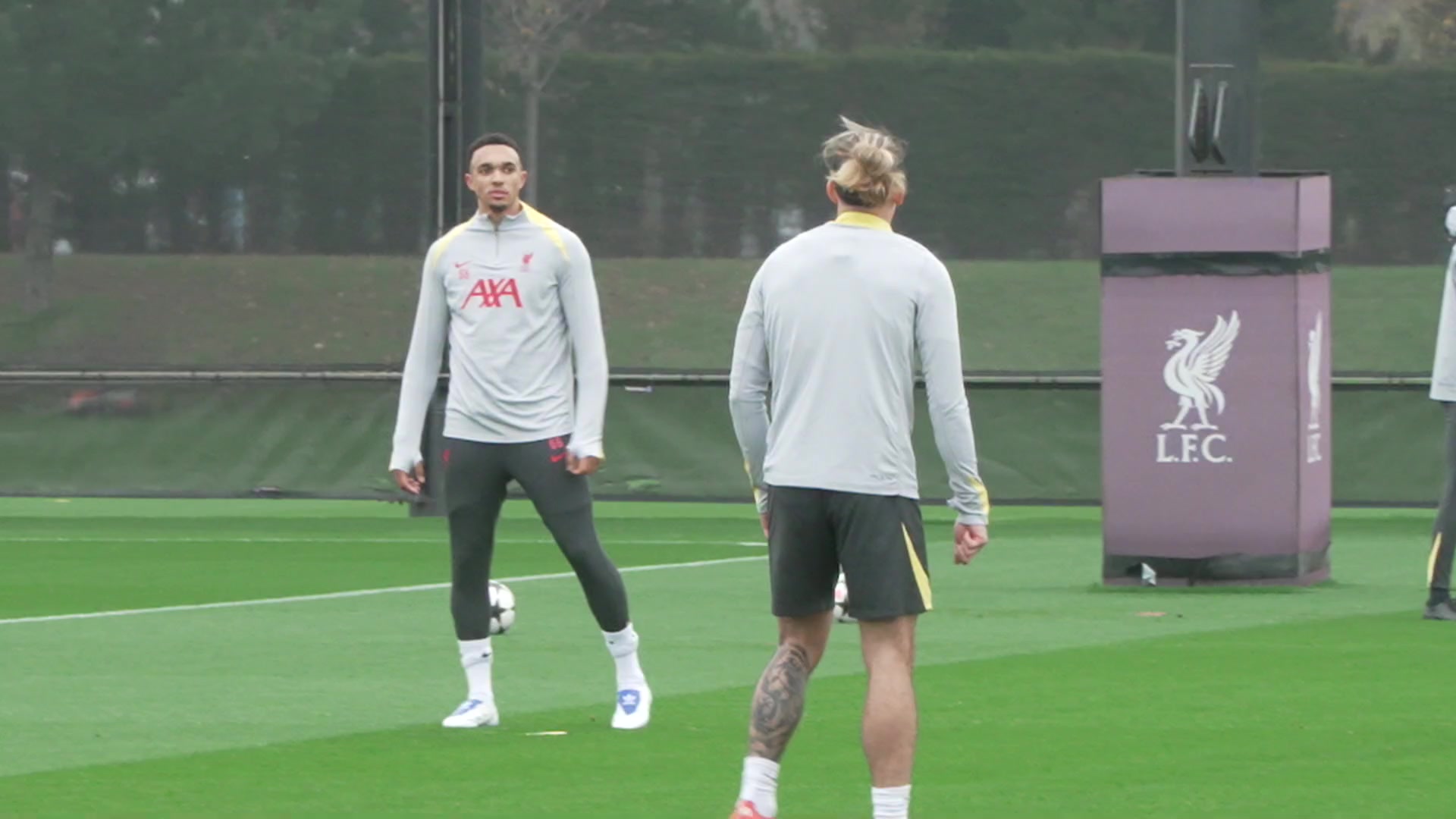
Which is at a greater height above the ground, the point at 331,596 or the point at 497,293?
the point at 497,293

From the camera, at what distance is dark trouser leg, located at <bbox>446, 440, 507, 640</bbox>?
897 centimetres

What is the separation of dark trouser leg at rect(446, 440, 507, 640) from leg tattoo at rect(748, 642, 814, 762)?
83.3 inches

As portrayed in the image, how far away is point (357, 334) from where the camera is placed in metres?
19.9

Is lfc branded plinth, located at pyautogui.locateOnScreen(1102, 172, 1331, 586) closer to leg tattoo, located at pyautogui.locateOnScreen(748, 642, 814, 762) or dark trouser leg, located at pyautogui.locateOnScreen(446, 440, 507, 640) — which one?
dark trouser leg, located at pyautogui.locateOnScreen(446, 440, 507, 640)

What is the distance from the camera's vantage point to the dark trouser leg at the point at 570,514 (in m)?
8.95

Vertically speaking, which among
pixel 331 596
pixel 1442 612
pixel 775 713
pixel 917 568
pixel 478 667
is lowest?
pixel 331 596

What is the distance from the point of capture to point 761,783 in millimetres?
6984

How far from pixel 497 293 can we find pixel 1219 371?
221 inches

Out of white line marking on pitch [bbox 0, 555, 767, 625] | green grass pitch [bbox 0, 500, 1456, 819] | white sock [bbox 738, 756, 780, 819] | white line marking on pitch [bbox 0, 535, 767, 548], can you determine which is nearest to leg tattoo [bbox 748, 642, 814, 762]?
white sock [bbox 738, 756, 780, 819]

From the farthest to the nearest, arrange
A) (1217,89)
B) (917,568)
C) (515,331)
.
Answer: (1217,89)
(515,331)
(917,568)

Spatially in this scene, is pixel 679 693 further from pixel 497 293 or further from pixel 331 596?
pixel 331 596

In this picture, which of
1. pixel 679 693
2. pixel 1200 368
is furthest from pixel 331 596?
pixel 1200 368

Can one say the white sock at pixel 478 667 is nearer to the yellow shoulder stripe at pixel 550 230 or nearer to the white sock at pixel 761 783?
the yellow shoulder stripe at pixel 550 230

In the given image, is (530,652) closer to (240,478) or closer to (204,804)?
(204,804)
